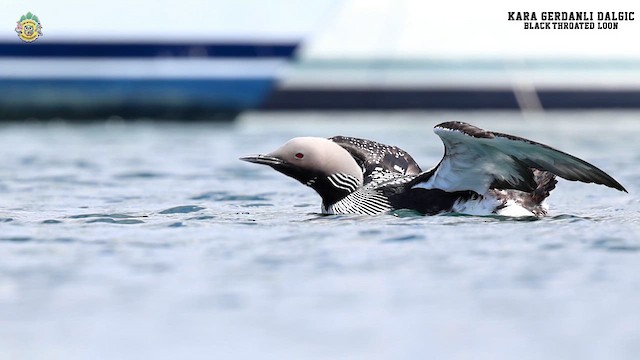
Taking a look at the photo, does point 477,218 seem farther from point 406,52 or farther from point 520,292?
point 406,52

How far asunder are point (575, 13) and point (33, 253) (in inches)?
526

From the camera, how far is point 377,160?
25.7 feet

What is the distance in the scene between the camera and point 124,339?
4414 mm

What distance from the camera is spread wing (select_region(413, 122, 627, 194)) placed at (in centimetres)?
654

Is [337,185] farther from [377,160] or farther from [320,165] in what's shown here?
[377,160]

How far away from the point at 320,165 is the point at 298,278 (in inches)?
86.3

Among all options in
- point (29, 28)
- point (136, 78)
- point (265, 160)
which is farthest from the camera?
point (136, 78)

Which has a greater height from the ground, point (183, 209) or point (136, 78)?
point (136, 78)

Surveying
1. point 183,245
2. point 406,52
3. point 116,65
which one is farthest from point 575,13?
point 183,245

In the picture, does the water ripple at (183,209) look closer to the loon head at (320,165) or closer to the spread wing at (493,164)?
the loon head at (320,165)

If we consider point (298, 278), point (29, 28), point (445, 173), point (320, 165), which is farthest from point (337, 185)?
point (29, 28)

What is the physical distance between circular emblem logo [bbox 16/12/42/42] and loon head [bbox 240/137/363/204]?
10.9 metres

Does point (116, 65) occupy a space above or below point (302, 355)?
above

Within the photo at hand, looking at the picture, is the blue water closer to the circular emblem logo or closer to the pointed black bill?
the pointed black bill
